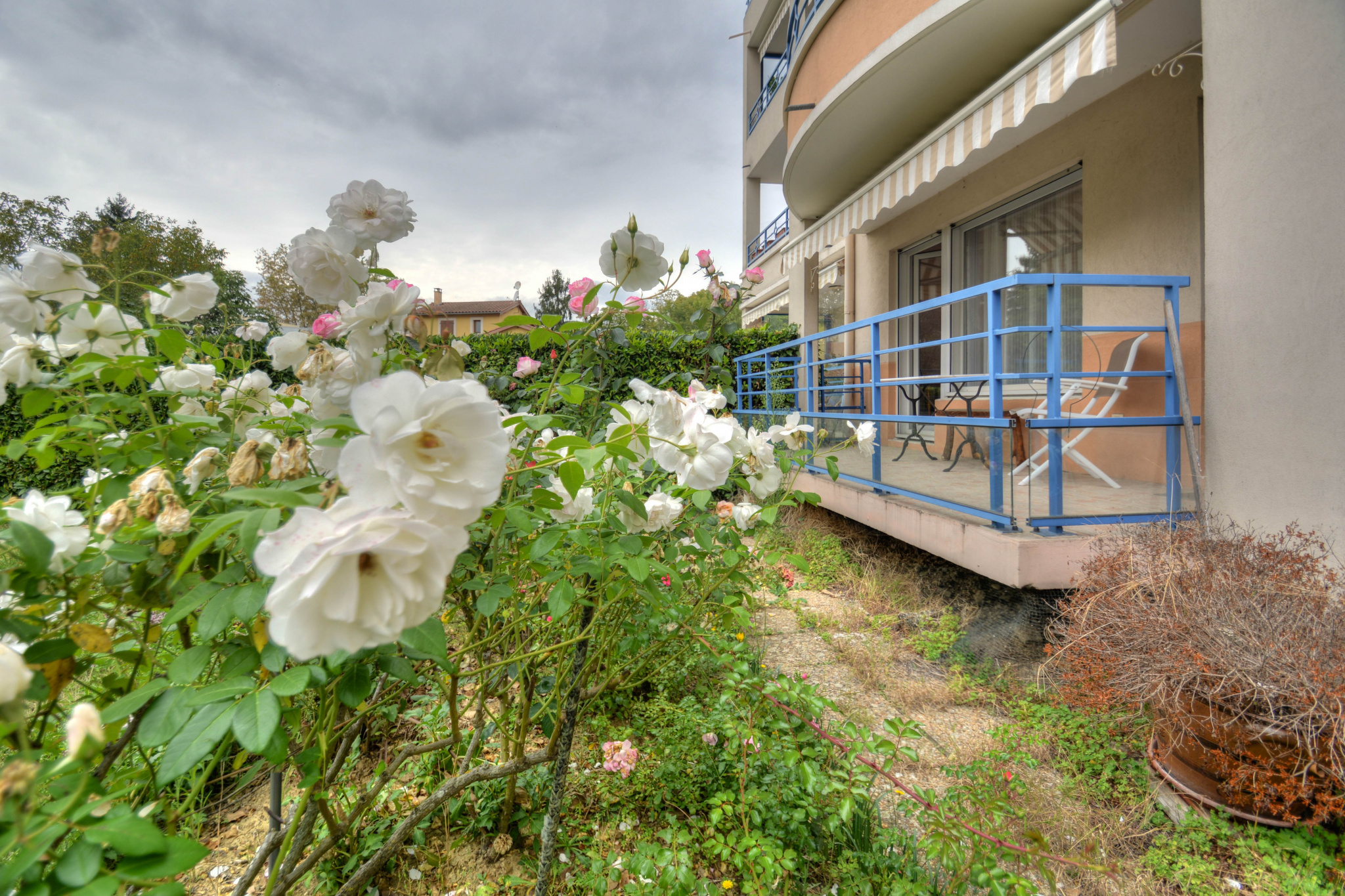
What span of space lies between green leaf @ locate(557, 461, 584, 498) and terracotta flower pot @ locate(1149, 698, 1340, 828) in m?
2.12

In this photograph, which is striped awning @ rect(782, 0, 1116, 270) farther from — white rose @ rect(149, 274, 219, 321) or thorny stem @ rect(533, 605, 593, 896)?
white rose @ rect(149, 274, 219, 321)

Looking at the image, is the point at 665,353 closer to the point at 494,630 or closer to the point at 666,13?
the point at 666,13

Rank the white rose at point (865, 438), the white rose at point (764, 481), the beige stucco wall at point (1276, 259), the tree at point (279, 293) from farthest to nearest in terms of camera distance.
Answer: the tree at point (279, 293) < the beige stucco wall at point (1276, 259) < the white rose at point (865, 438) < the white rose at point (764, 481)

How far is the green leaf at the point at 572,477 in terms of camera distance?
0.78m

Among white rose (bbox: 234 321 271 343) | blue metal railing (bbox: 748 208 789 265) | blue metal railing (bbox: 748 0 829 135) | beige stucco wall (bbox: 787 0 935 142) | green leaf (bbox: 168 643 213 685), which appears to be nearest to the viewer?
green leaf (bbox: 168 643 213 685)

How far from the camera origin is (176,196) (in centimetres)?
904

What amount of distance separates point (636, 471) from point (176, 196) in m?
11.6

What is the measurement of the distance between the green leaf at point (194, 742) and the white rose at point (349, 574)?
325mm

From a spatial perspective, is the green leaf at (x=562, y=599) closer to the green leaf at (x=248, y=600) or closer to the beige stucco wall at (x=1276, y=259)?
the green leaf at (x=248, y=600)

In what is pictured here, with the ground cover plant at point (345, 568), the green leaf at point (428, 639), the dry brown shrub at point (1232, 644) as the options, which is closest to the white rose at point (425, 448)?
the ground cover plant at point (345, 568)

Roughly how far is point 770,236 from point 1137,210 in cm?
872

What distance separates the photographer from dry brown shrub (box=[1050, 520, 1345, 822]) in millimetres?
1624

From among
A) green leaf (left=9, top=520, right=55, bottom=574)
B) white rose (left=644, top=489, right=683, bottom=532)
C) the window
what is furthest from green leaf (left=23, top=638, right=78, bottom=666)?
the window

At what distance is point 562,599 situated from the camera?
105cm
